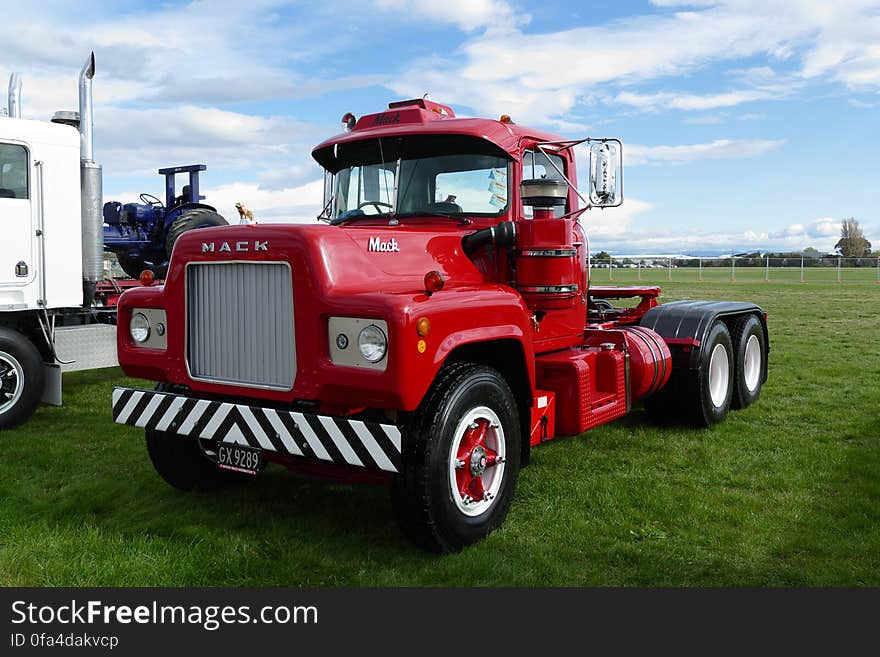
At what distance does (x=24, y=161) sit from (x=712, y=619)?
25.1 ft

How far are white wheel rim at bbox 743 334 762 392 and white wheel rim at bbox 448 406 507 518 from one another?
5.04 meters

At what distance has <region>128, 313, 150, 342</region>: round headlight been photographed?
5281mm

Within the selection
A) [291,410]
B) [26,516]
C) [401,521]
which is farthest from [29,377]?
[401,521]

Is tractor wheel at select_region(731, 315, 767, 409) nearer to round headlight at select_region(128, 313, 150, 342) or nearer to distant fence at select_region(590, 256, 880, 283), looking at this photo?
round headlight at select_region(128, 313, 150, 342)

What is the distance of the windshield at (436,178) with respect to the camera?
231 inches

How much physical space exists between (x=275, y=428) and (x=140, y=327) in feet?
4.50

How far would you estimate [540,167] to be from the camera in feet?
20.4

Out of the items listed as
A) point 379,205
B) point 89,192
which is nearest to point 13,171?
point 89,192

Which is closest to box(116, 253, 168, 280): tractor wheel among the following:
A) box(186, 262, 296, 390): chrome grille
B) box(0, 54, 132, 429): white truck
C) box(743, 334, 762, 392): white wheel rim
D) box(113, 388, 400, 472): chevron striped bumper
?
box(0, 54, 132, 429): white truck

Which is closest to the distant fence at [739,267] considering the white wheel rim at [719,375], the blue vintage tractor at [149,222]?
the blue vintage tractor at [149,222]

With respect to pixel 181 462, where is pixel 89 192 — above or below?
above

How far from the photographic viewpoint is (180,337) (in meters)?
5.07

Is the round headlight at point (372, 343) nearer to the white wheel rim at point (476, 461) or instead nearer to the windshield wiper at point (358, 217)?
the white wheel rim at point (476, 461)

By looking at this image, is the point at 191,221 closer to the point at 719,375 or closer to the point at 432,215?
the point at 432,215
